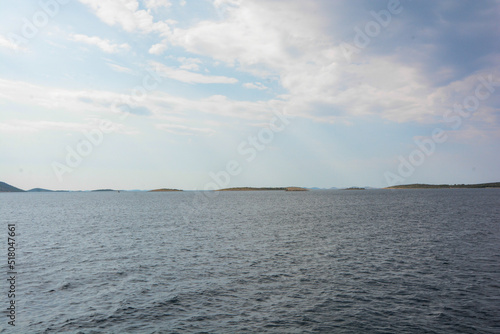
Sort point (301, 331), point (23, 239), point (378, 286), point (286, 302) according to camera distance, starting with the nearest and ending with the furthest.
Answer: point (301, 331) → point (286, 302) → point (378, 286) → point (23, 239)

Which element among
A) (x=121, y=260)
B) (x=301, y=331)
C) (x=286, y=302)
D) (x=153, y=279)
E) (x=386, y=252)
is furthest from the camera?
(x=386, y=252)

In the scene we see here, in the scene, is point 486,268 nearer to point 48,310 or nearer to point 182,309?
point 182,309

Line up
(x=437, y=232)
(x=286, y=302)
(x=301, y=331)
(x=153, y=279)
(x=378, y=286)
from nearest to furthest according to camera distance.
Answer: (x=301, y=331), (x=286, y=302), (x=378, y=286), (x=153, y=279), (x=437, y=232)

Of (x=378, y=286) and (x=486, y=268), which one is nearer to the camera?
(x=378, y=286)

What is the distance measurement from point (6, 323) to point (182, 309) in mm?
13461

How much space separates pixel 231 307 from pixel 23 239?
55522mm

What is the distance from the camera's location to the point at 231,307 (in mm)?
25656

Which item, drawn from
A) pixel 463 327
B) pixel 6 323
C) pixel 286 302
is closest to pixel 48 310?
pixel 6 323

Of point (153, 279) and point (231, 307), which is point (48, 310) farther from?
point (231, 307)

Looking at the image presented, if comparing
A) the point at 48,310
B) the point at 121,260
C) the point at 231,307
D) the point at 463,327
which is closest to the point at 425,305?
the point at 463,327

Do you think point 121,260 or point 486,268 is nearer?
point 486,268

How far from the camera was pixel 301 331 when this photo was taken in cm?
2133

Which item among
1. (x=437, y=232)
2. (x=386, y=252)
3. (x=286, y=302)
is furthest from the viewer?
(x=437, y=232)

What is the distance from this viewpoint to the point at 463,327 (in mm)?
21703
